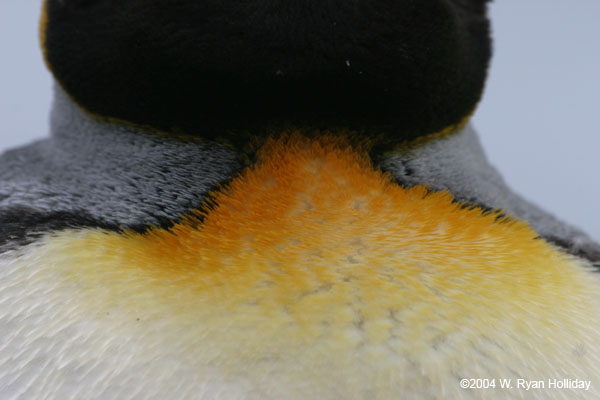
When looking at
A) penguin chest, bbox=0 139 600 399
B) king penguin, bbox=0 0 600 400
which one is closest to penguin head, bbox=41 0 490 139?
king penguin, bbox=0 0 600 400

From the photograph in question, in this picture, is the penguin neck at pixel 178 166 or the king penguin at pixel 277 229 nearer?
the king penguin at pixel 277 229

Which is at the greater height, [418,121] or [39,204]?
[418,121]

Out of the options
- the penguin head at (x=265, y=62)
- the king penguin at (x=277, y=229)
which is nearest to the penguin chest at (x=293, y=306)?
the king penguin at (x=277, y=229)

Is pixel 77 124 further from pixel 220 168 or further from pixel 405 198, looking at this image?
pixel 405 198

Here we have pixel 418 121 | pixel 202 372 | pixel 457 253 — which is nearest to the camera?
pixel 202 372

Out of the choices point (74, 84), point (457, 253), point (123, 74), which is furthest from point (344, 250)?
point (74, 84)

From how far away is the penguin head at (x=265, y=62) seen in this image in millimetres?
763

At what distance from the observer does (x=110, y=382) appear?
626mm

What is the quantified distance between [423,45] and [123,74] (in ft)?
1.42

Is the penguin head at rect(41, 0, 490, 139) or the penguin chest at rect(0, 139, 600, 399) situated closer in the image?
the penguin chest at rect(0, 139, 600, 399)

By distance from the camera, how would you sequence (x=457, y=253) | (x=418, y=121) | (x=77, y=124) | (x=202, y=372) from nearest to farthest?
(x=202, y=372) < (x=457, y=253) < (x=418, y=121) < (x=77, y=124)

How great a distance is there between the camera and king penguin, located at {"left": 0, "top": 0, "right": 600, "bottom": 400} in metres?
0.63

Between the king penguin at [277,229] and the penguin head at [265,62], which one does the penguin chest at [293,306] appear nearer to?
the king penguin at [277,229]

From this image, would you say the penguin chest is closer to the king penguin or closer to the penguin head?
the king penguin
